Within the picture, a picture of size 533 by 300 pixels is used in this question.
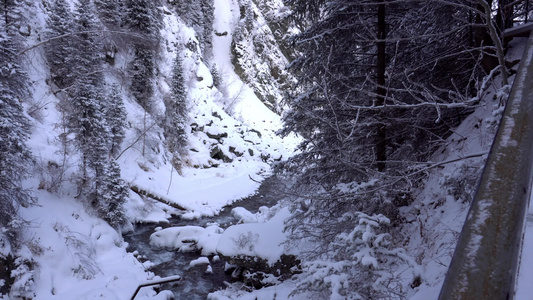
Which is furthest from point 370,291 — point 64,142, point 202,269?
point 64,142

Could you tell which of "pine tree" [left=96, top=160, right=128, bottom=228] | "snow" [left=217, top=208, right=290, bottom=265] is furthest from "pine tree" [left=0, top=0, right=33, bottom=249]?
"snow" [left=217, top=208, right=290, bottom=265]

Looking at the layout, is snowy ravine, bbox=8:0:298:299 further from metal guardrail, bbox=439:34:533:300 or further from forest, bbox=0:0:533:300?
metal guardrail, bbox=439:34:533:300

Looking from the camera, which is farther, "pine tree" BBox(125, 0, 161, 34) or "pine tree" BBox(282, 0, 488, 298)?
"pine tree" BBox(125, 0, 161, 34)

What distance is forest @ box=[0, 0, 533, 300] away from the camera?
126 inches

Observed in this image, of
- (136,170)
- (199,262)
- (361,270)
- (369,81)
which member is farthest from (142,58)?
(361,270)

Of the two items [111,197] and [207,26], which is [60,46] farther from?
[207,26]

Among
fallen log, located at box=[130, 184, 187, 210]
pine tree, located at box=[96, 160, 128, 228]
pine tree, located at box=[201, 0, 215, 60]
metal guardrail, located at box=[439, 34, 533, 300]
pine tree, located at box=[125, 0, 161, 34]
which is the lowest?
fallen log, located at box=[130, 184, 187, 210]

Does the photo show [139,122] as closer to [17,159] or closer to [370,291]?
[17,159]

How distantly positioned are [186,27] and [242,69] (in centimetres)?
1445

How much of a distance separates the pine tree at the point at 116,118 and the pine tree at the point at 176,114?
6327mm

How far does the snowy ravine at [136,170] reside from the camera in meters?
9.40

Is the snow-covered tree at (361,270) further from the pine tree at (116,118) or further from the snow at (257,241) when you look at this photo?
the pine tree at (116,118)

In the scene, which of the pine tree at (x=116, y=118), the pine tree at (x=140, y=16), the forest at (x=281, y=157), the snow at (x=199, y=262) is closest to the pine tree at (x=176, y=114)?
the forest at (x=281, y=157)

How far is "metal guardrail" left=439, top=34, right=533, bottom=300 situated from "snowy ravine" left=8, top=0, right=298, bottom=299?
294 centimetres
